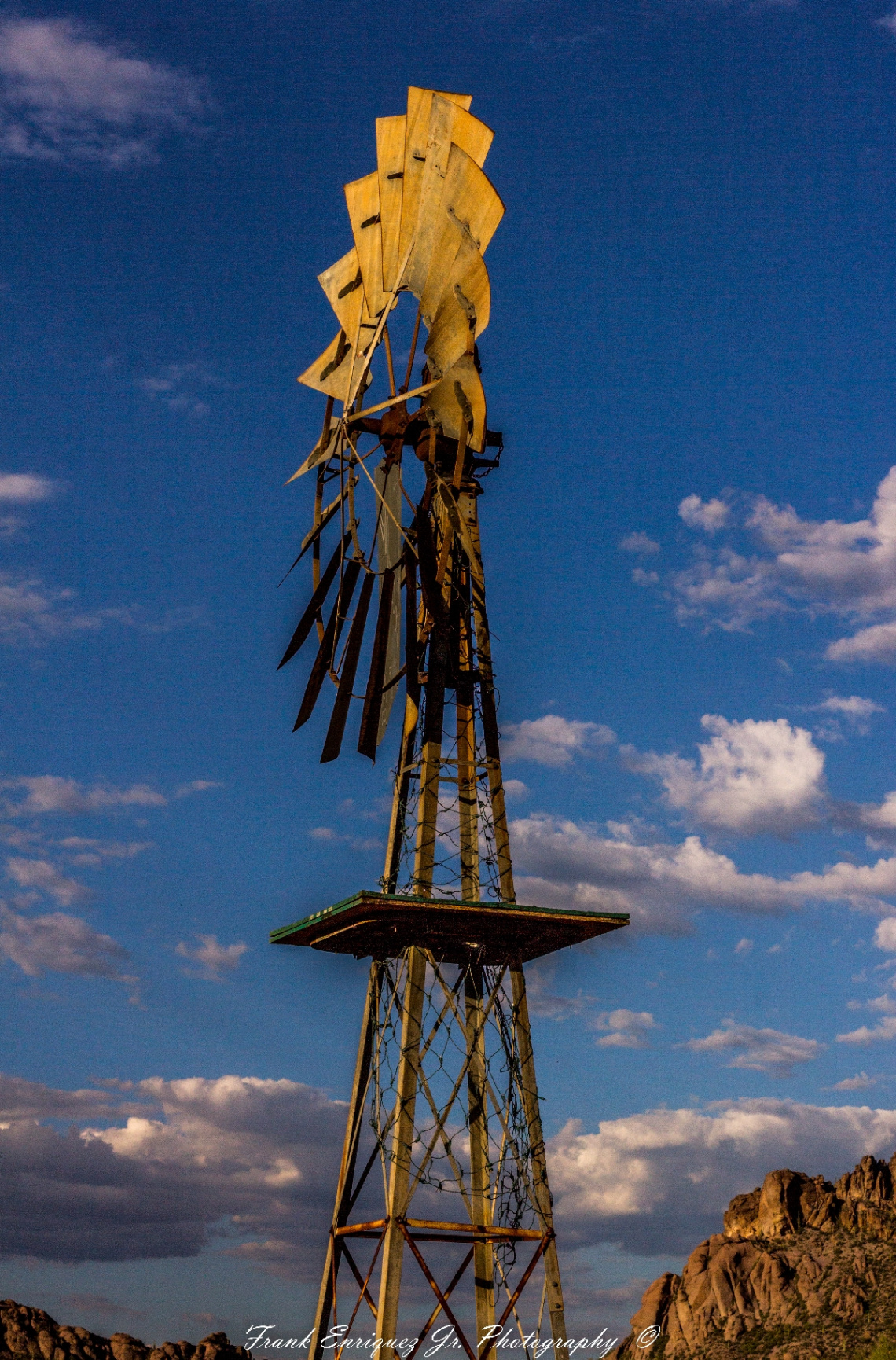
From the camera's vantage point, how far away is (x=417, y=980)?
2752 centimetres

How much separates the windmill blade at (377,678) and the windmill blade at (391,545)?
139mm

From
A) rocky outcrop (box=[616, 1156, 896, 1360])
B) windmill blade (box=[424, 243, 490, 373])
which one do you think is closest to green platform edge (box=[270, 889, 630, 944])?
windmill blade (box=[424, 243, 490, 373])

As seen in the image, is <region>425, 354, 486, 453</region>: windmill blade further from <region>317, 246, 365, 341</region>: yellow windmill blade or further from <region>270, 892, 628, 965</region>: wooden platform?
<region>270, 892, 628, 965</region>: wooden platform

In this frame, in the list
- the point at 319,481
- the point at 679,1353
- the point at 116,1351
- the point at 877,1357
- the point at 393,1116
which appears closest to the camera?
the point at 393,1116

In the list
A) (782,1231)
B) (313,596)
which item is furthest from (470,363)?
(782,1231)

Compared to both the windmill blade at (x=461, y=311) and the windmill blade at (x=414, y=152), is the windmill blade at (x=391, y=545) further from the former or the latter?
the windmill blade at (x=414, y=152)

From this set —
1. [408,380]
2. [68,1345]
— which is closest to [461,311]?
[408,380]

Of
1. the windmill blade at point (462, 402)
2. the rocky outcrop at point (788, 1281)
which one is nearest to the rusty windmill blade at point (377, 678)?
the windmill blade at point (462, 402)

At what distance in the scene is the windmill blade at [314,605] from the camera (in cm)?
2983

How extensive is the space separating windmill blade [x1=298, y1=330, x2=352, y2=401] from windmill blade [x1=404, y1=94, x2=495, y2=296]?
3.04 metres

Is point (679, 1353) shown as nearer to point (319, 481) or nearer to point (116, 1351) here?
point (116, 1351)

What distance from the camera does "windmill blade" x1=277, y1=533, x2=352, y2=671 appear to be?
29828 mm

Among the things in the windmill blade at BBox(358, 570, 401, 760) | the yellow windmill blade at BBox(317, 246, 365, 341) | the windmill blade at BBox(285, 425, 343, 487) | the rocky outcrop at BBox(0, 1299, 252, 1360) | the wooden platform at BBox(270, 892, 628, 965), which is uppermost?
the yellow windmill blade at BBox(317, 246, 365, 341)

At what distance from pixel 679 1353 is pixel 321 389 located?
297 feet
